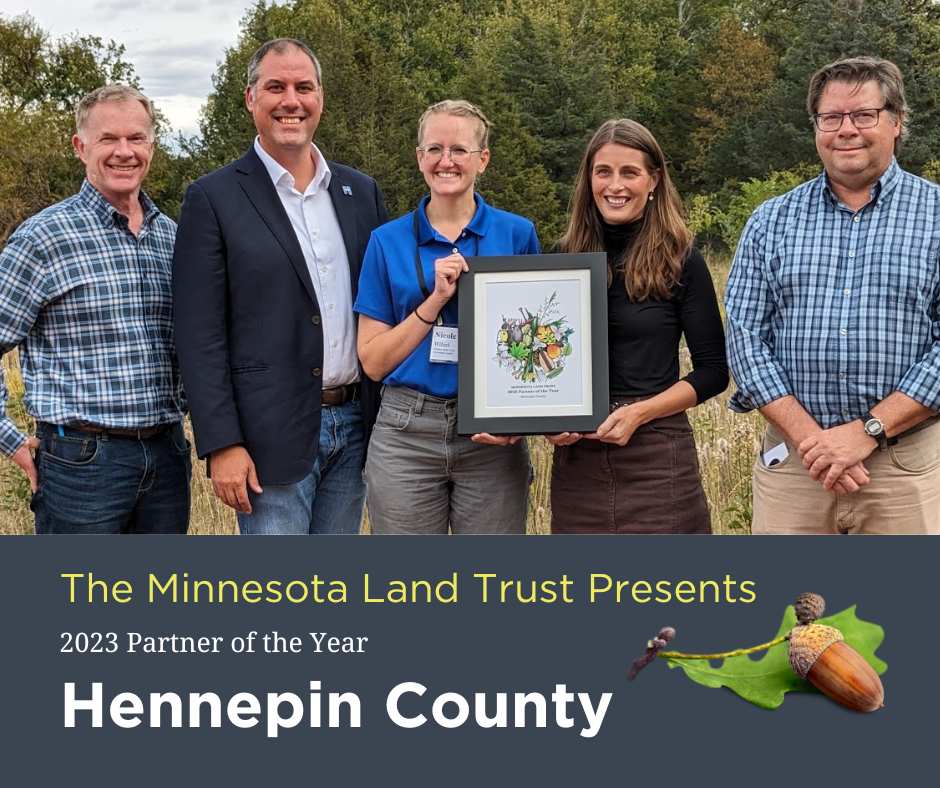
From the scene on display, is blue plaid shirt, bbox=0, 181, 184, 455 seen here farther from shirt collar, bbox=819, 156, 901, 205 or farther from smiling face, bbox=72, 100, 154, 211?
shirt collar, bbox=819, 156, 901, 205

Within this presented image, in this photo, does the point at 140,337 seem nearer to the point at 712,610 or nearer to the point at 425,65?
the point at 712,610

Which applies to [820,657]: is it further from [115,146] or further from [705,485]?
[705,485]

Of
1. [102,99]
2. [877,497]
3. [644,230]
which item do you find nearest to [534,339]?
[644,230]

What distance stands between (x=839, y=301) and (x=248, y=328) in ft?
6.47

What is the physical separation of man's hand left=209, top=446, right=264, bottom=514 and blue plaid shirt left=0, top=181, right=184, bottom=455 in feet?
0.86

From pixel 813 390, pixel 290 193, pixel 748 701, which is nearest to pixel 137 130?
pixel 290 193

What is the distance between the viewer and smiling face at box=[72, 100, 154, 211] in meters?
4.09

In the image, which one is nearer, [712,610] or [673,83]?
[712,610]

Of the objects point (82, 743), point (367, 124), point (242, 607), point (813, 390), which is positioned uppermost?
point (367, 124)

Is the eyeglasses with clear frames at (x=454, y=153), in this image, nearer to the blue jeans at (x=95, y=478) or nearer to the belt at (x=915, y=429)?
the blue jeans at (x=95, y=478)

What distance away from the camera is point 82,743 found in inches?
120

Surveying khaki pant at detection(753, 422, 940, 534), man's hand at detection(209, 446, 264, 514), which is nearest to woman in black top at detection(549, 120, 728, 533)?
khaki pant at detection(753, 422, 940, 534)

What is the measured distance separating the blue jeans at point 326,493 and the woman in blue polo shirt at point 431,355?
0.63 feet

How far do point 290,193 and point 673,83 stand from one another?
46.5 meters
